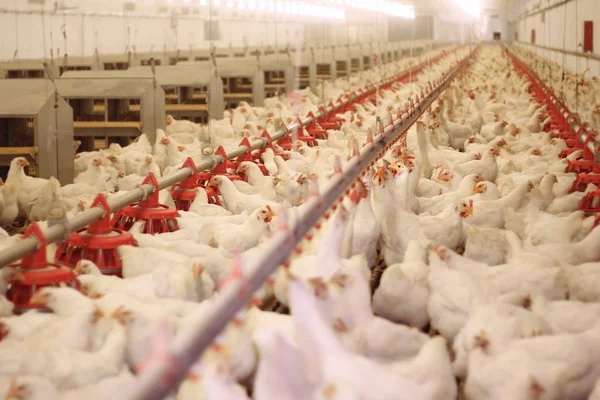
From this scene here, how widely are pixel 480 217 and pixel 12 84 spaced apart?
479 cm

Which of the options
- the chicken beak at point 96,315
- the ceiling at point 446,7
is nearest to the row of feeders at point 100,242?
the chicken beak at point 96,315

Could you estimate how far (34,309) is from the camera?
2633mm

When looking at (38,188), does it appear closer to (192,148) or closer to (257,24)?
(192,148)

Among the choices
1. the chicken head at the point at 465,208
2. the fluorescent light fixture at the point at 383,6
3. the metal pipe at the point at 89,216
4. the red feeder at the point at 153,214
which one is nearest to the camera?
the metal pipe at the point at 89,216

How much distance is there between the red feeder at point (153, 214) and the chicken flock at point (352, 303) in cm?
7

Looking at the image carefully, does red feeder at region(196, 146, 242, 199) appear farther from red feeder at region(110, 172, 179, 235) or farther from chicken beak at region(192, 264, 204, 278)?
chicken beak at region(192, 264, 204, 278)

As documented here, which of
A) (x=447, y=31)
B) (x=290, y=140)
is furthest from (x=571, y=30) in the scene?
(x=447, y=31)

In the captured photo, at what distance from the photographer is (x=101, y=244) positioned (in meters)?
3.27

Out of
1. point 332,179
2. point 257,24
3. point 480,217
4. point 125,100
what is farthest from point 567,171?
point 257,24

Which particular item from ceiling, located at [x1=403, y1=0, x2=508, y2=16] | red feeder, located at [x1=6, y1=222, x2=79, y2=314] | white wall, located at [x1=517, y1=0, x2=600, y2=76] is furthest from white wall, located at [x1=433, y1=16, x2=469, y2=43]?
red feeder, located at [x1=6, y1=222, x2=79, y2=314]

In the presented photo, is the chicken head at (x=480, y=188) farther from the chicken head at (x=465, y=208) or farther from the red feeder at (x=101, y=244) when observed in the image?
the red feeder at (x=101, y=244)

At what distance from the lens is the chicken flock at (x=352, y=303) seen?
1965 millimetres

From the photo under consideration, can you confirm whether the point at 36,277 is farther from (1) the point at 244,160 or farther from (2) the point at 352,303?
(1) the point at 244,160

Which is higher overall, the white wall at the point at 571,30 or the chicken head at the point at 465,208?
the white wall at the point at 571,30
